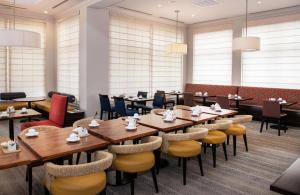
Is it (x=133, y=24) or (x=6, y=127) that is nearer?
(x=6, y=127)

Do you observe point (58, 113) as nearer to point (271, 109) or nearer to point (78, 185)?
point (78, 185)

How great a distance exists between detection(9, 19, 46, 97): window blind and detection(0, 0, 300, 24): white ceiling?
1.89 ft

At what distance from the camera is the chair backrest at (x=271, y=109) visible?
19.7ft

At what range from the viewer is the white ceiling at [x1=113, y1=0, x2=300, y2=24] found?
673 cm

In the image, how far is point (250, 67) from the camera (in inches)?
320

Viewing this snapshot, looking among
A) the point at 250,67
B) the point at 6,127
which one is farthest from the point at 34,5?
the point at 250,67

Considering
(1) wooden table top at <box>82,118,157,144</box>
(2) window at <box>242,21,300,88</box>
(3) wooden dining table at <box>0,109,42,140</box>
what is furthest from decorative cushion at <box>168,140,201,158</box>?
(2) window at <box>242,21,300,88</box>

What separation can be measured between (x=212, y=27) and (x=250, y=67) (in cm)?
203

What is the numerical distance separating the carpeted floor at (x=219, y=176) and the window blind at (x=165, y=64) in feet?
15.7

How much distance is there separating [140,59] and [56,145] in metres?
6.21

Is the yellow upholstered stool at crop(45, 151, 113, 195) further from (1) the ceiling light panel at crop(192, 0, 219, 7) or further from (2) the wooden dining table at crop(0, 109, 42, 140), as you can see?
(1) the ceiling light panel at crop(192, 0, 219, 7)

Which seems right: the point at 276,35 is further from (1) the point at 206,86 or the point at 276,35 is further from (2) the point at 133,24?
(2) the point at 133,24

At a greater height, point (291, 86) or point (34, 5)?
point (34, 5)

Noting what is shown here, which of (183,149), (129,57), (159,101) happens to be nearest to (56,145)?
(183,149)
